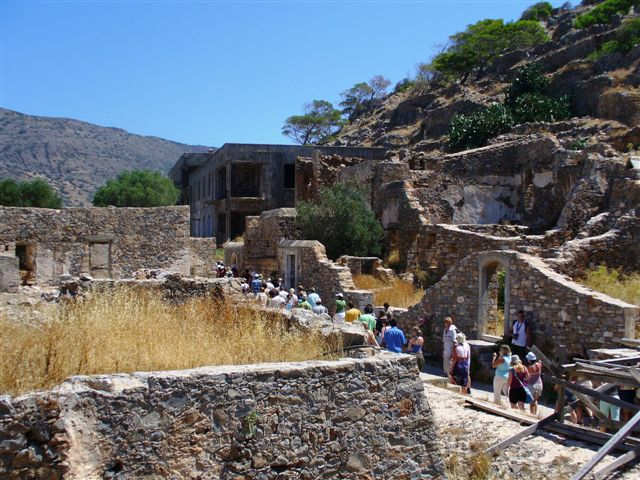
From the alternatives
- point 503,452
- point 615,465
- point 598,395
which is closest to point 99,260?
point 503,452

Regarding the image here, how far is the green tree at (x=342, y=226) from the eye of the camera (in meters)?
21.5

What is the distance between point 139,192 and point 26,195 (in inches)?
318

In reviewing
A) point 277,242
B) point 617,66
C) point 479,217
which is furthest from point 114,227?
point 617,66

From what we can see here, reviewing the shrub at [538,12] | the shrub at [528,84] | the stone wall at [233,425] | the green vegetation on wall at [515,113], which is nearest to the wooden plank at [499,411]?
the stone wall at [233,425]

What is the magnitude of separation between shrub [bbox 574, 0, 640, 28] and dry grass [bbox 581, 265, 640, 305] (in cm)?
4671

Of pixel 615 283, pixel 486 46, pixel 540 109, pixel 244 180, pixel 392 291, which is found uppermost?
pixel 486 46

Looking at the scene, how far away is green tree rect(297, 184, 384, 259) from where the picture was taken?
21.5 meters

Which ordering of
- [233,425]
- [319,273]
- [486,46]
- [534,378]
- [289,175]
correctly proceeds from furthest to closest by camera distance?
[486,46], [289,175], [319,273], [534,378], [233,425]

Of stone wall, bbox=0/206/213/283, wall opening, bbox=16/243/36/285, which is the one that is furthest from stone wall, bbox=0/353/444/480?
wall opening, bbox=16/243/36/285

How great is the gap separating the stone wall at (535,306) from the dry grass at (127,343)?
6.63m

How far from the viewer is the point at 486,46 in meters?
63.2

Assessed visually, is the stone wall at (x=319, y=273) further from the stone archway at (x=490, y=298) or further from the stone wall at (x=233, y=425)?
the stone wall at (x=233, y=425)

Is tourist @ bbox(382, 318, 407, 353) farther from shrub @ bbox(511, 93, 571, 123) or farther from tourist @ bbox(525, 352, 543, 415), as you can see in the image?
shrub @ bbox(511, 93, 571, 123)

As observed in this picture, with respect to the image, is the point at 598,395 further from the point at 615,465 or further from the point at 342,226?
the point at 342,226
